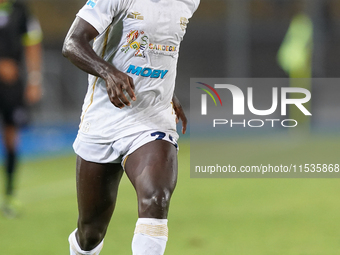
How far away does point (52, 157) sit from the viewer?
11102 mm

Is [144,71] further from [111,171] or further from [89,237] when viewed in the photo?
[89,237]

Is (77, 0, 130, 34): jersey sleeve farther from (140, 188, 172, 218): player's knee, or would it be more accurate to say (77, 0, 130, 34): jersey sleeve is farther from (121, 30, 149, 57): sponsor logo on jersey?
(140, 188, 172, 218): player's knee

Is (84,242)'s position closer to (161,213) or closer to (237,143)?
(161,213)

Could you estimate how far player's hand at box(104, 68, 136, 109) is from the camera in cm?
295

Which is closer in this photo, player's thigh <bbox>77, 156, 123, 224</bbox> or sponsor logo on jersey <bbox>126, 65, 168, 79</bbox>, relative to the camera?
sponsor logo on jersey <bbox>126, 65, 168, 79</bbox>

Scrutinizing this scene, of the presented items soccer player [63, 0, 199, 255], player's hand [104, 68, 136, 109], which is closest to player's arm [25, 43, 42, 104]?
soccer player [63, 0, 199, 255]

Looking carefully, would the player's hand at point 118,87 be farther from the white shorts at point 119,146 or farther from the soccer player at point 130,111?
the white shorts at point 119,146

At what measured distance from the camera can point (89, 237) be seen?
3771 millimetres

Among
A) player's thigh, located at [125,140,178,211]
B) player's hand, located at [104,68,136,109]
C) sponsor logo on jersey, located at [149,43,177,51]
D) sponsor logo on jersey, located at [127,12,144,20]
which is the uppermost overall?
sponsor logo on jersey, located at [127,12,144,20]

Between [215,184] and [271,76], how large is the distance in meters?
→ 10.3

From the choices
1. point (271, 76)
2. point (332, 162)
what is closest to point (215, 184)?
point (332, 162)

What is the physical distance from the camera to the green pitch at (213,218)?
16.6 ft

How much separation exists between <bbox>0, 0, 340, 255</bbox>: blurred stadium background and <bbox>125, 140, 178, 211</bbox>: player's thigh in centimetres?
183

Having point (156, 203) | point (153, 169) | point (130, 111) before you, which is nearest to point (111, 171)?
point (130, 111)
